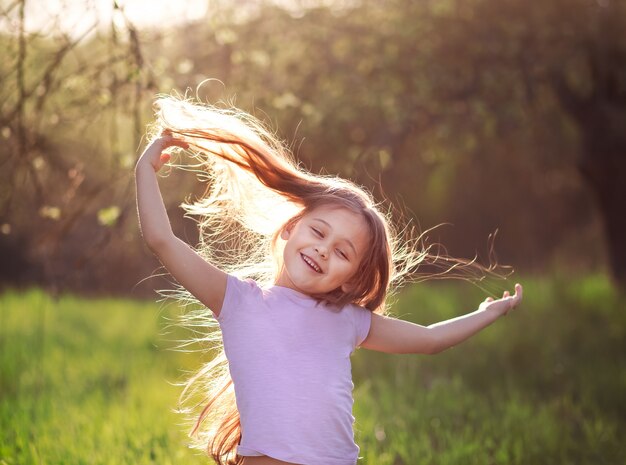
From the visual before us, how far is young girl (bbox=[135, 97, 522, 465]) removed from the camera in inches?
94.6

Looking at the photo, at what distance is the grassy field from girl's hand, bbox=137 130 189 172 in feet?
4.96

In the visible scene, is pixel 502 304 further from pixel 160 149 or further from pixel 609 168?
pixel 609 168

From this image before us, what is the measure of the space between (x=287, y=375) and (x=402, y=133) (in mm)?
5111

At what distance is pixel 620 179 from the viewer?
9039 millimetres

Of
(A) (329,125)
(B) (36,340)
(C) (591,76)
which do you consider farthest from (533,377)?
(B) (36,340)

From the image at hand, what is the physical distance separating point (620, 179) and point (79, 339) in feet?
18.8

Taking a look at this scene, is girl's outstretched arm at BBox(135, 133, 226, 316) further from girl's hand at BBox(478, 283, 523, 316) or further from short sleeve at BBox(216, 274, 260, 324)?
girl's hand at BBox(478, 283, 523, 316)

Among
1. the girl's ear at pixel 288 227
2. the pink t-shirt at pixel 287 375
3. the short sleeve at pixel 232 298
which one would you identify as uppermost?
the girl's ear at pixel 288 227

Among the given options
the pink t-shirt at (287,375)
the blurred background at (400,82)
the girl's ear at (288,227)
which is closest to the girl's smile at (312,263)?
the pink t-shirt at (287,375)

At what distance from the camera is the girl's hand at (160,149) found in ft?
8.04

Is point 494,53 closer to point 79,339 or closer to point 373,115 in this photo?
point 373,115

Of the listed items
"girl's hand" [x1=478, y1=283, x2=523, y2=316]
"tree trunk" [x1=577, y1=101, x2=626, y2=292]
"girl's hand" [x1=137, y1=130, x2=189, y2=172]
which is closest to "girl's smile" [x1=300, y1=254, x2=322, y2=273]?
"girl's hand" [x1=137, y1=130, x2=189, y2=172]

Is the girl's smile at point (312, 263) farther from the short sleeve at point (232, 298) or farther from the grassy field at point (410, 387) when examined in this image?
the grassy field at point (410, 387)

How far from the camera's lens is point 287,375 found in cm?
242
